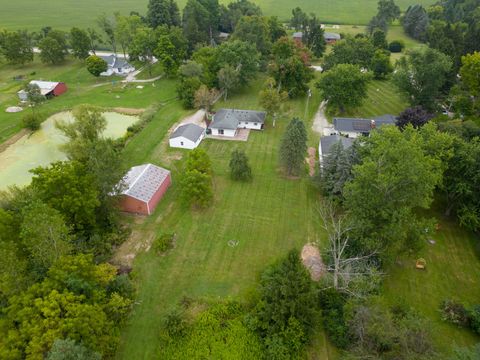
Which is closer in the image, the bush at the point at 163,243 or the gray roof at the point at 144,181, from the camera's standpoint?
the bush at the point at 163,243

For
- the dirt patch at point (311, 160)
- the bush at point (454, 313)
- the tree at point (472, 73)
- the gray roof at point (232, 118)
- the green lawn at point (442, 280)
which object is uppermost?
the tree at point (472, 73)

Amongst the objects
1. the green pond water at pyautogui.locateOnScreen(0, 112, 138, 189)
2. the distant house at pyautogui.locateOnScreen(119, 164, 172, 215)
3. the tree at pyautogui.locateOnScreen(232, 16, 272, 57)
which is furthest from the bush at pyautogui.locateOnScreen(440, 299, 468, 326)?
the tree at pyautogui.locateOnScreen(232, 16, 272, 57)

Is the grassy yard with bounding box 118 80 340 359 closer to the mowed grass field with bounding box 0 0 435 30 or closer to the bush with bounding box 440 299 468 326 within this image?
the bush with bounding box 440 299 468 326

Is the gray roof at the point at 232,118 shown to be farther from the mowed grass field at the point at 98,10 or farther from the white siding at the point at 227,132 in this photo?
the mowed grass field at the point at 98,10

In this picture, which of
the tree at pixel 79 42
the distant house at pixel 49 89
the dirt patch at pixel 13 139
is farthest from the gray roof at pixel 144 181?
the tree at pixel 79 42

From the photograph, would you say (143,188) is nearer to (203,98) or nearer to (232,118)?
(232,118)

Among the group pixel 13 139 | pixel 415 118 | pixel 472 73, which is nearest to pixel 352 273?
pixel 415 118
